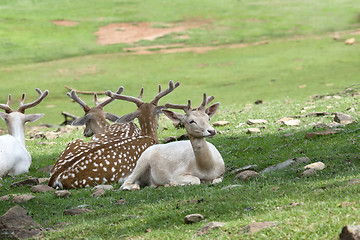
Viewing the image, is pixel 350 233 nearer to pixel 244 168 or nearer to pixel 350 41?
pixel 244 168

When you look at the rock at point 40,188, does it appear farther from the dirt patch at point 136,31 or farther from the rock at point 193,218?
the dirt patch at point 136,31

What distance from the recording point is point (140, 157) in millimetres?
8445

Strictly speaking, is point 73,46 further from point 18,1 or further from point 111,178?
point 111,178

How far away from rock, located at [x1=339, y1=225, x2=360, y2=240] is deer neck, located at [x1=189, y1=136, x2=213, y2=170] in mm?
3469

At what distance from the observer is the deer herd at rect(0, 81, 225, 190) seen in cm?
788

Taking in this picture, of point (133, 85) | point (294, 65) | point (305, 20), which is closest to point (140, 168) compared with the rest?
point (133, 85)

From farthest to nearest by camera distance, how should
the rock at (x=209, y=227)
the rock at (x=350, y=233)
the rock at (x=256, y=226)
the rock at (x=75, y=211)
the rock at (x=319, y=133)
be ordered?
1. the rock at (x=319, y=133)
2. the rock at (x=75, y=211)
3. the rock at (x=209, y=227)
4. the rock at (x=256, y=226)
5. the rock at (x=350, y=233)

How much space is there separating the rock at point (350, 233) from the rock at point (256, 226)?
31.3 inches

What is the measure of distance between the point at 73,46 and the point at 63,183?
16797 mm

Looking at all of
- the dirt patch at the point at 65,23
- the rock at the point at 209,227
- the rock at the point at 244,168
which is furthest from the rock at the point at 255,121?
the dirt patch at the point at 65,23

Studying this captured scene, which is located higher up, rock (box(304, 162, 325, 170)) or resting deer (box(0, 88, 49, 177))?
rock (box(304, 162, 325, 170))

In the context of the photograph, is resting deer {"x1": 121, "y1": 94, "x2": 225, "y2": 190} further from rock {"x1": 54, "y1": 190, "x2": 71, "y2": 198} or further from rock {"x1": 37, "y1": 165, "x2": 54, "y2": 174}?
rock {"x1": 37, "y1": 165, "x2": 54, "y2": 174}

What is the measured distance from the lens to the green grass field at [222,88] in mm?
5922

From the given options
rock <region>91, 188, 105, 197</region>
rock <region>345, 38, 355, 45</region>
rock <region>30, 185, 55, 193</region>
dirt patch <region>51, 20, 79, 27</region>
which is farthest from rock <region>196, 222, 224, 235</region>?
dirt patch <region>51, 20, 79, 27</region>
